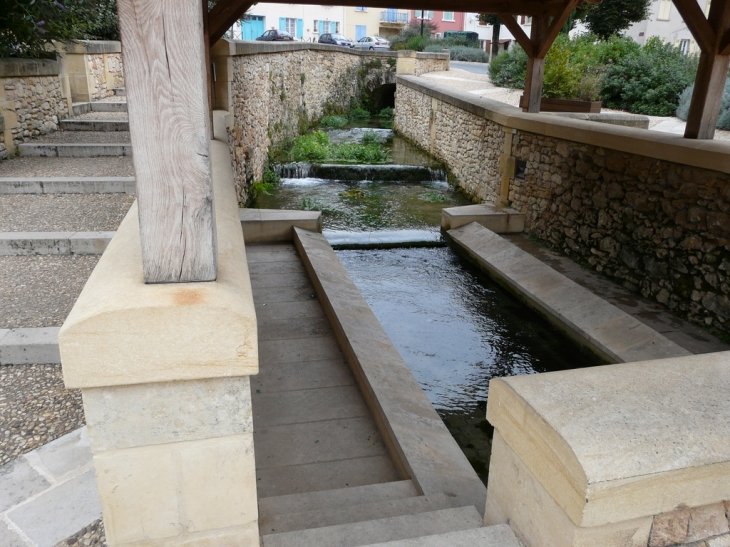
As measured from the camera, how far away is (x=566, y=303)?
18.8ft

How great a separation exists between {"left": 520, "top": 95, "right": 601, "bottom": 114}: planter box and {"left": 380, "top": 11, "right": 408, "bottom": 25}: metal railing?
116 ft

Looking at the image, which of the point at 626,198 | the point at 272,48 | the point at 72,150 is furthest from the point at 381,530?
the point at 272,48

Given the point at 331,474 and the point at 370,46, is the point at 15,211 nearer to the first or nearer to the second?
the point at 331,474

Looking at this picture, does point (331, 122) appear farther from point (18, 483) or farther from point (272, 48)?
point (18, 483)

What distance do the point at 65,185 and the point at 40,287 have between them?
2.40 meters

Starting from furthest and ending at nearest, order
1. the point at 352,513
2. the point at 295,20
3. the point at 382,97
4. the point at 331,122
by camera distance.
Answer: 1. the point at 295,20
2. the point at 382,97
3. the point at 331,122
4. the point at 352,513

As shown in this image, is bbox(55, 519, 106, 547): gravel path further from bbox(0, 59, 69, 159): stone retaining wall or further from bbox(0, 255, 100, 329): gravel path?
bbox(0, 59, 69, 159): stone retaining wall

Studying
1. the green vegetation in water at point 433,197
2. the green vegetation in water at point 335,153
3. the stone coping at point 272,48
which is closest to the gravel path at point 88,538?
the stone coping at point 272,48

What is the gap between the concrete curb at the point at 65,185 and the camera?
19.7 feet

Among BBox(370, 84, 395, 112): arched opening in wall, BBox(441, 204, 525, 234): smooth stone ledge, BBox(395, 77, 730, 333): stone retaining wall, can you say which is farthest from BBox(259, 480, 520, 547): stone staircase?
BBox(370, 84, 395, 112): arched opening in wall

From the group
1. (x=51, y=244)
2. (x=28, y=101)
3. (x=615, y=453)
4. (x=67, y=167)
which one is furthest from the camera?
(x=28, y=101)

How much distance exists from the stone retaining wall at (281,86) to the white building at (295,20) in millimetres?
13772

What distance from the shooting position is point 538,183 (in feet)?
26.3

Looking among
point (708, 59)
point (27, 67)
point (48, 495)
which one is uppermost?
point (708, 59)
